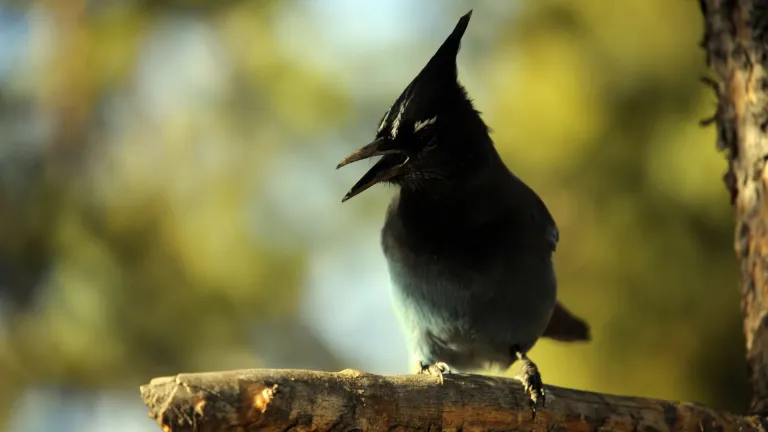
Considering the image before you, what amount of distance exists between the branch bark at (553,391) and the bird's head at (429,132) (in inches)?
28.1

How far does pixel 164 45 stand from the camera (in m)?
4.39

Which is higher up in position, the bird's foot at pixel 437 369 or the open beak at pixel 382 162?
the open beak at pixel 382 162

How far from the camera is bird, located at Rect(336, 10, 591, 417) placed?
→ 244cm

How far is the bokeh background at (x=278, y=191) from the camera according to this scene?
343cm

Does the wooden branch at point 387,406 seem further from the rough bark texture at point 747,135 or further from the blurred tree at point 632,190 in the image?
the blurred tree at point 632,190

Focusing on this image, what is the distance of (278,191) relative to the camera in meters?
4.41

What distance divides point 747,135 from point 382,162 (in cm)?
113

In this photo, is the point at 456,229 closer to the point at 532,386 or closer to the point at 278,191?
the point at 532,386

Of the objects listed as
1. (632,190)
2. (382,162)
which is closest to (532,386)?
(382,162)

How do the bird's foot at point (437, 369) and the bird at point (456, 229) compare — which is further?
the bird at point (456, 229)

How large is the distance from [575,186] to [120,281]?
2.14m

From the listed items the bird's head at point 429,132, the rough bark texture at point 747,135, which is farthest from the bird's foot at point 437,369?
the rough bark texture at point 747,135

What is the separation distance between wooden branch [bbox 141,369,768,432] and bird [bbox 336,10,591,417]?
28 cm

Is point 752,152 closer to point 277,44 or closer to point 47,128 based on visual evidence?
point 277,44
